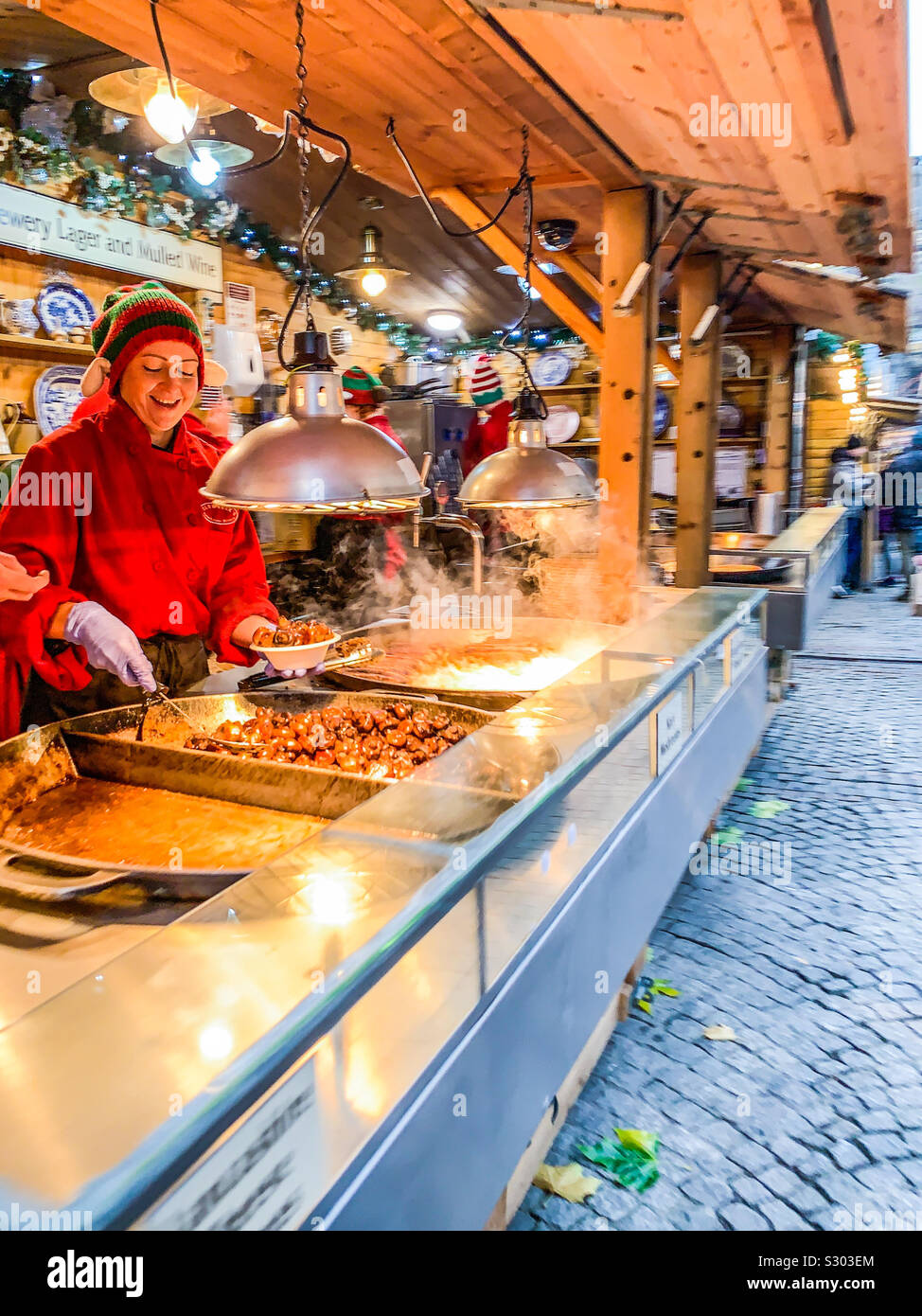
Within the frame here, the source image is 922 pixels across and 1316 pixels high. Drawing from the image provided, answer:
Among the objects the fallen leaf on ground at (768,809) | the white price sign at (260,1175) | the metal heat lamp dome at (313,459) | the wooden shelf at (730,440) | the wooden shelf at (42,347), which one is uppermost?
the wooden shelf at (730,440)

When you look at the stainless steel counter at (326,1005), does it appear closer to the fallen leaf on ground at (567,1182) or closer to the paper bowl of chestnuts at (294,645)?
the fallen leaf on ground at (567,1182)

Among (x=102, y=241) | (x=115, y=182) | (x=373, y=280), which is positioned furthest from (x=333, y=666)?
(x=373, y=280)

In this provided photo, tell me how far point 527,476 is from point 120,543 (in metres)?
1.48

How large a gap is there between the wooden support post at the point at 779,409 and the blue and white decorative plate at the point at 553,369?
2385mm

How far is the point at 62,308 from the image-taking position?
4.99m

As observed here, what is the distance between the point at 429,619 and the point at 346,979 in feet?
10.3

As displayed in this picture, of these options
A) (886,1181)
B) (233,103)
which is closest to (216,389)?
(233,103)

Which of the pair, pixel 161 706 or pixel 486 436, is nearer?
pixel 161 706

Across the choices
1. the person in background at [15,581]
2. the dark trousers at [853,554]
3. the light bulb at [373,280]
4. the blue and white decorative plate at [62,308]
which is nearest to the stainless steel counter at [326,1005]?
the person in background at [15,581]

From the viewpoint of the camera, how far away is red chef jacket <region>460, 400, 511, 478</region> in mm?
→ 8938

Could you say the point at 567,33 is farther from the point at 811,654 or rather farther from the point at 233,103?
the point at 811,654

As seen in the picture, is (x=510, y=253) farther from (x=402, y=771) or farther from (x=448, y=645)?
(x=402, y=771)

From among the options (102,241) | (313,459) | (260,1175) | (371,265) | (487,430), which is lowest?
(260,1175)

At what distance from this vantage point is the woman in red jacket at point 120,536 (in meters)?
3.02
